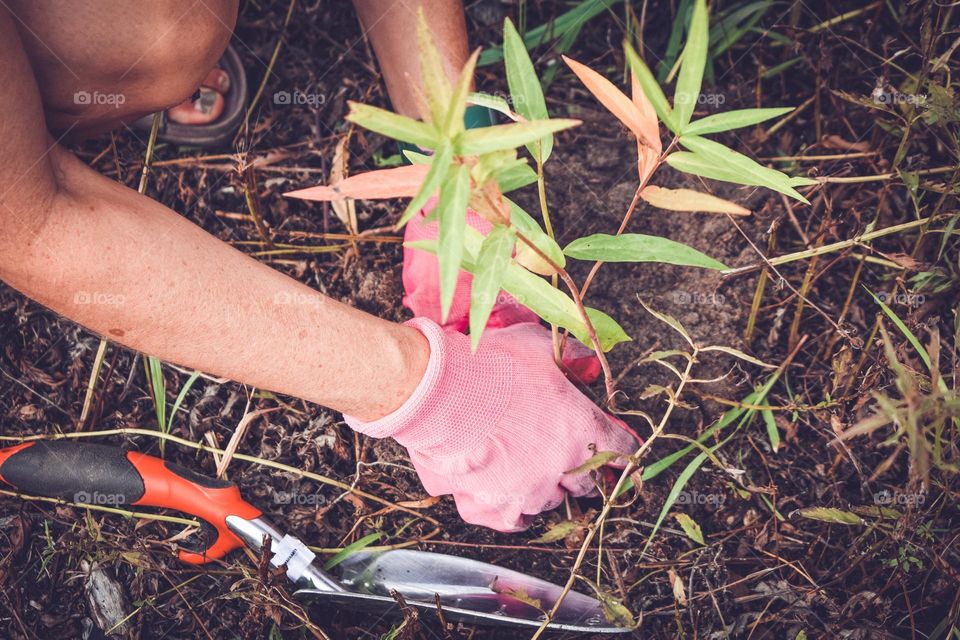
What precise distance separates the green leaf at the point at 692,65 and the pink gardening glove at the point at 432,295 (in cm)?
60

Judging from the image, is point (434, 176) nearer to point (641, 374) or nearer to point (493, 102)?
point (493, 102)

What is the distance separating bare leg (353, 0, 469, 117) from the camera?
1383 millimetres

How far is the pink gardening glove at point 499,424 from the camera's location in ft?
4.00

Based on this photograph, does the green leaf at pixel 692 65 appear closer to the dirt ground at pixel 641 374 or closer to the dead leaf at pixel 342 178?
the dirt ground at pixel 641 374

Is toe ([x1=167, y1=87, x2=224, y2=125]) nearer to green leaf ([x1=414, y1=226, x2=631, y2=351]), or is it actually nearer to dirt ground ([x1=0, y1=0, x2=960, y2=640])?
dirt ground ([x1=0, y1=0, x2=960, y2=640])

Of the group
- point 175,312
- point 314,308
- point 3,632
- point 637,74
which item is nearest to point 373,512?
point 314,308

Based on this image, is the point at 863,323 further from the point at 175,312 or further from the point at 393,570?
the point at 175,312

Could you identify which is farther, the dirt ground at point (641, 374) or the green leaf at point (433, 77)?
the dirt ground at point (641, 374)

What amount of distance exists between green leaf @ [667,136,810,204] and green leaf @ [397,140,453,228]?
0.35 metres

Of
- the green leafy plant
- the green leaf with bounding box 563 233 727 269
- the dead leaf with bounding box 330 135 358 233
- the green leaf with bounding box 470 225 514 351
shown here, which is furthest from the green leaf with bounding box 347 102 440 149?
the dead leaf with bounding box 330 135 358 233

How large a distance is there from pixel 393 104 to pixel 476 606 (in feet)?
3.67

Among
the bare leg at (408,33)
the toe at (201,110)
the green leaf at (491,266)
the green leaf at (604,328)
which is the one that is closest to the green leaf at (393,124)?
the green leaf at (491,266)

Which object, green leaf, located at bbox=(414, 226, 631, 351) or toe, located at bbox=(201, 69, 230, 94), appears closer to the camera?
green leaf, located at bbox=(414, 226, 631, 351)

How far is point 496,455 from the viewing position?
1.27 metres
